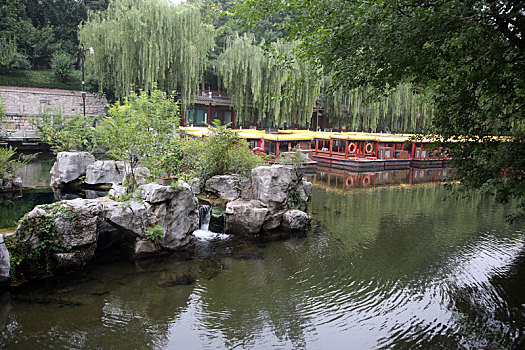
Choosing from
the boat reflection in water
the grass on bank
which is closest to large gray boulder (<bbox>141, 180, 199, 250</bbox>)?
the boat reflection in water

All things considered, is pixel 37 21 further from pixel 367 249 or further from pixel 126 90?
pixel 367 249

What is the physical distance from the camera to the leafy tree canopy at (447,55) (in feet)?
16.1

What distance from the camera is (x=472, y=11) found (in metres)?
4.49

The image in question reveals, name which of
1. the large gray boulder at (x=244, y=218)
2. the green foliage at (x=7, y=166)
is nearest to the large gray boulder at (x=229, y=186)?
the large gray boulder at (x=244, y=218)

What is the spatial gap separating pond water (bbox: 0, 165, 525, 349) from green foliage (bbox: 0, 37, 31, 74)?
2592 centimetres

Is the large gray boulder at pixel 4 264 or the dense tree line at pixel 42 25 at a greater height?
the dense tree line at pixel 42 25

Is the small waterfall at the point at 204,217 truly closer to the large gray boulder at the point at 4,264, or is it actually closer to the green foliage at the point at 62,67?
the large gray boulder at the point at 4,264

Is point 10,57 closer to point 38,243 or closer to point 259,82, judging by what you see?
point 259,82

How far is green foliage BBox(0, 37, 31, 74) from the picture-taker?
2708 centimetres

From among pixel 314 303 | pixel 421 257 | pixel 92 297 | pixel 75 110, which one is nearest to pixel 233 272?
pixel 314 303

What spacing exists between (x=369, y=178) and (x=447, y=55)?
17.0 m

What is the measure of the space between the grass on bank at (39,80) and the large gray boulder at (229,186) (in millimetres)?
22889

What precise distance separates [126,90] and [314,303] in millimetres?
18679

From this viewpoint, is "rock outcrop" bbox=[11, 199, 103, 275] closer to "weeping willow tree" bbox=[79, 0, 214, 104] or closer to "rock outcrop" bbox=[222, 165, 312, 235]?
"rock outcrop" bbox=[222, 165, 312, 235]
